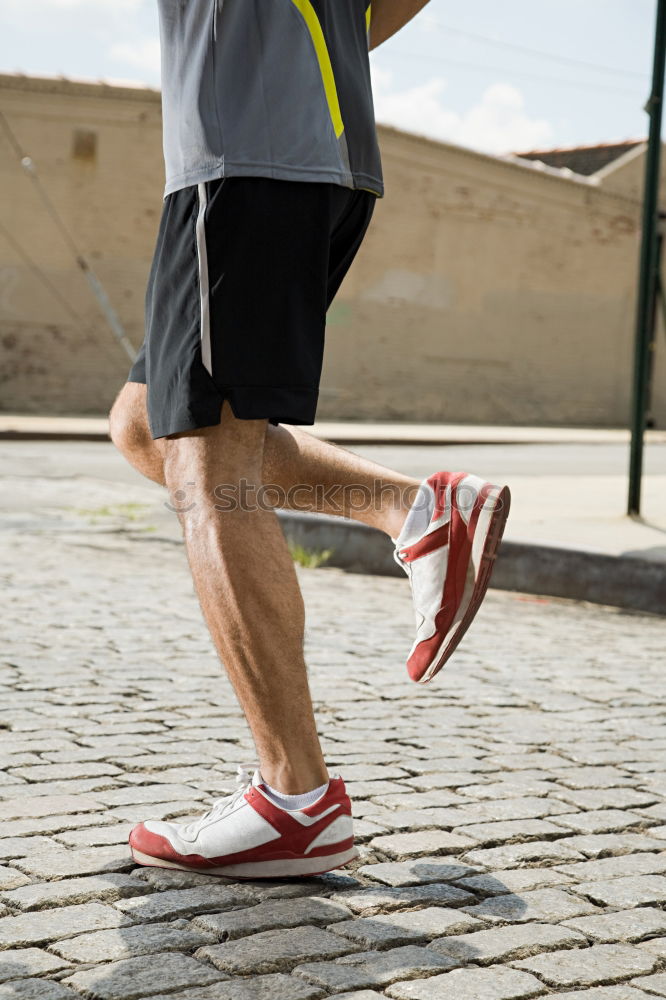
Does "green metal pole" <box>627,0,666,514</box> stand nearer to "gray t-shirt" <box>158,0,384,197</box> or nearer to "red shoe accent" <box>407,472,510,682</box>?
"red shoe accent" <box>407,472,510,682</box>

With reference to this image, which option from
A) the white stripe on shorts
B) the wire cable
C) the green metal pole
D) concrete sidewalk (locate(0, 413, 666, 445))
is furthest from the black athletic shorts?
the wire cable

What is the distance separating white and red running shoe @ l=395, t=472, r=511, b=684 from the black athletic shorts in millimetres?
323

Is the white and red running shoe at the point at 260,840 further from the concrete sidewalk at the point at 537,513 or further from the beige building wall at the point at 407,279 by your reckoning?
the beige building wall at the point at 407,279

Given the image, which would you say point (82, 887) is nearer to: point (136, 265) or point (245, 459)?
point (245, 459)

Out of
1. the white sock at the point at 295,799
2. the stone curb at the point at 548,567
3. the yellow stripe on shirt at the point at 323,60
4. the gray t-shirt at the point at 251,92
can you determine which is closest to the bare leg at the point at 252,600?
the white sock at the point at 295,799

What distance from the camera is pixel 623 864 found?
237 centimetres

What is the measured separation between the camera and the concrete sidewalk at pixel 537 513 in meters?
5.82

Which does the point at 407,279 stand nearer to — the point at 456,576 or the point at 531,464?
the point at 531,464

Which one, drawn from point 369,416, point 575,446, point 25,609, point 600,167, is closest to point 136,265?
point 369,416

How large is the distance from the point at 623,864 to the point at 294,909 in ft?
2.10

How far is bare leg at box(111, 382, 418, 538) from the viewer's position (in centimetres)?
238

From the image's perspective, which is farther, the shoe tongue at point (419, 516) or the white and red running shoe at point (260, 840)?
the shoe tongue at point (419, 516)

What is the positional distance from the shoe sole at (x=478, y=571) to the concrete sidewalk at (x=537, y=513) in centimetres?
346

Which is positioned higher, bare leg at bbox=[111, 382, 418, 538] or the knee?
the knee
